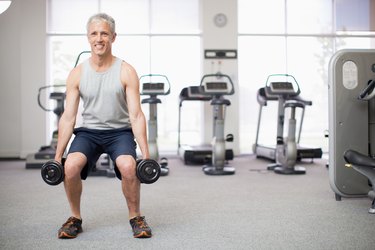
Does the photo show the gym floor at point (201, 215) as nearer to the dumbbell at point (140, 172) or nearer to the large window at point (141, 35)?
the dumbbell at point (140, 172)

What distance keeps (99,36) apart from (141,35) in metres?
4.92

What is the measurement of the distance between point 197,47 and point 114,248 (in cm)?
557

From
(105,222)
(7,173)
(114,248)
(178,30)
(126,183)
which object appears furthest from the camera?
(178,30)

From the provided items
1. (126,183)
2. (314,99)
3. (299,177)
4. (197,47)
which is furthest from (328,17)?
(126,183)

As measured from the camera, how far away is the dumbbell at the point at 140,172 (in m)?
2.24

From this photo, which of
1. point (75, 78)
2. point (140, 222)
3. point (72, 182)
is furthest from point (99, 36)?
point (140, 222)

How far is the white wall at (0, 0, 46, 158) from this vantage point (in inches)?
269

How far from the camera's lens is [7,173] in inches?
205

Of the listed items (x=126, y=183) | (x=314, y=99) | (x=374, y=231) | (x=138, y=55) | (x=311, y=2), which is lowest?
(x=374, y=231)

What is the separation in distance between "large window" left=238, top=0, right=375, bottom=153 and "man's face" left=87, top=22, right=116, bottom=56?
516cm

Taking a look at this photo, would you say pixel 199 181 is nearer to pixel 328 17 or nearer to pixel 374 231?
pixel 374 231

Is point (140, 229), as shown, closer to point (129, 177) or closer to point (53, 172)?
point (129, 177)

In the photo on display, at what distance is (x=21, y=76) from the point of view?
6.84 metres

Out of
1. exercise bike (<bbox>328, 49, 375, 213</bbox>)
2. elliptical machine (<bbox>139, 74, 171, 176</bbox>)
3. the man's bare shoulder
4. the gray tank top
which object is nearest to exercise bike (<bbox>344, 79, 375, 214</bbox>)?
exercise bike (<bbox>328, 49, 375, 213</bbox>)
